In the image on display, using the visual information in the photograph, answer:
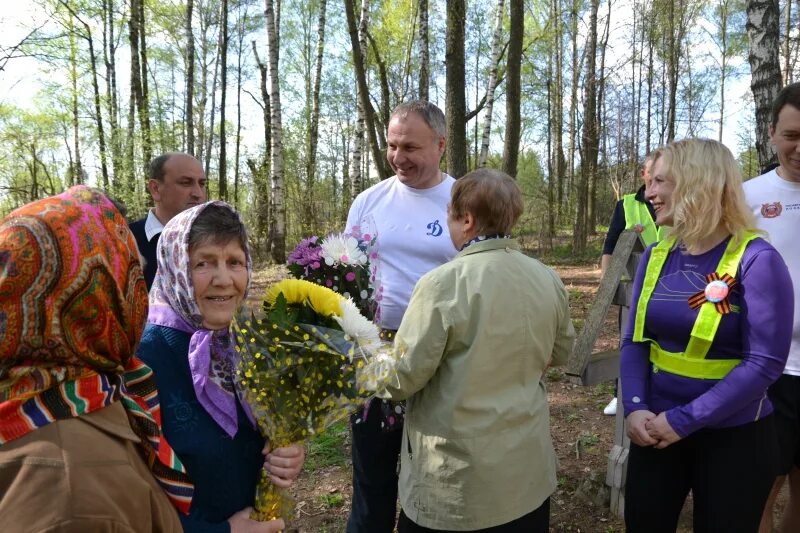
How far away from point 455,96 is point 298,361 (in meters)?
6.17

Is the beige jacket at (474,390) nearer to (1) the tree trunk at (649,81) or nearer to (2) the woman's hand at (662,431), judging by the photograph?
(2) the woman's hand at (662,431)

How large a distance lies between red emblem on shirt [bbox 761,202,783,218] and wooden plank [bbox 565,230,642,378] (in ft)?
2.09

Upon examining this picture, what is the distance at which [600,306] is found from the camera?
2.77 meters

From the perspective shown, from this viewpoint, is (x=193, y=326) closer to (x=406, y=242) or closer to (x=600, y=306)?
(x=406, y=242)

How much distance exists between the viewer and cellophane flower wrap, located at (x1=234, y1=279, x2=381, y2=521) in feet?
4.52

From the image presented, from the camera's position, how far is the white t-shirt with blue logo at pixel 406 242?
2.62m

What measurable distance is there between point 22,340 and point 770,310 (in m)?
2.19

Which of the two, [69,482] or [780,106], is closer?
[69,482]

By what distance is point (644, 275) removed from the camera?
7.14 feet

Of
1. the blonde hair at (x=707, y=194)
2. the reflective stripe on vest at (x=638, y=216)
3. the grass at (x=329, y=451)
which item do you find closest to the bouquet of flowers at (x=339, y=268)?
the blonde hair at (x=707, y=194)

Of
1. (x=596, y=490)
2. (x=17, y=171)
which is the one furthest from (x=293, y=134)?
(x=17, y=171)

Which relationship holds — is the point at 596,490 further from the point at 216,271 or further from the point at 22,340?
the point at 22,340

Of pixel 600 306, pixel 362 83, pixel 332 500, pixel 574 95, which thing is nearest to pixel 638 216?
pixel 600 306

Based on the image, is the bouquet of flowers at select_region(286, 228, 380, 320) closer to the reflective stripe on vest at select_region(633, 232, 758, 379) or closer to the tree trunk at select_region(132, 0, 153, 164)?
the reflective stripe on vest at select_region(633, 232, 758, 379)
